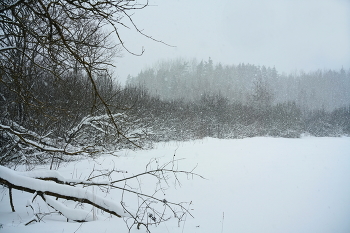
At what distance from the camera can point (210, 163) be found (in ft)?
19.9

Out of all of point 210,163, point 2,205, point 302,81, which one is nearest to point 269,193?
point 210,163

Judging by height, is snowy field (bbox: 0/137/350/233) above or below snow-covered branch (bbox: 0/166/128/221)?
below

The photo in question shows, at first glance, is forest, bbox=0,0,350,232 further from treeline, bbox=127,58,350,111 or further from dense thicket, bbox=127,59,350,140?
treeline, bbox=127,58,350,111

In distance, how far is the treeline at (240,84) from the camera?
160ft

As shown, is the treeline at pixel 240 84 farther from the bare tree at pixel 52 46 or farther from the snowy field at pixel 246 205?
the bare tree at pixel 52 46

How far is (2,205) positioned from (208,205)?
2994 millimetres

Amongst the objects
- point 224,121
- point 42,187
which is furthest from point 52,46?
point 224,121

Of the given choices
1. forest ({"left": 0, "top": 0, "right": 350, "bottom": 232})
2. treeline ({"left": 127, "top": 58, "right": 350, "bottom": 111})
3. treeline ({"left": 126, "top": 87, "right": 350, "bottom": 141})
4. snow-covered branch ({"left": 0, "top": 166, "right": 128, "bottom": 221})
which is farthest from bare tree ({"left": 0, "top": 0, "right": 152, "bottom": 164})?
treeline ({"left": 127, "top": 58, "right": 350, "bottom": 111})

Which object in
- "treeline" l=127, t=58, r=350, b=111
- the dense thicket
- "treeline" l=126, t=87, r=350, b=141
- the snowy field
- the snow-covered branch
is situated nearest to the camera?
the snow-covered branch

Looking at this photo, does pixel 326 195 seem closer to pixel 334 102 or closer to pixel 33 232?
pixel 33 232

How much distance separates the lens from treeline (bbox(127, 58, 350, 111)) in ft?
160

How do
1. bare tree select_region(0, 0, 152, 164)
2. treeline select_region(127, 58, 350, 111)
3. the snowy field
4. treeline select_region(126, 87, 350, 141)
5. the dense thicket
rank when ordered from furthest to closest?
treeline select_region(127, 58, 350, 111), the dense thicket, treeline select_region(126, 87, 350, 141), the snowy field, bare tree select_region(0, 0, 152, 164)

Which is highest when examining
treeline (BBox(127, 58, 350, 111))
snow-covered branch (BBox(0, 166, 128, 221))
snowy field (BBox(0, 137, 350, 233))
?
treeline (BBox(127, 58, 350, 111))

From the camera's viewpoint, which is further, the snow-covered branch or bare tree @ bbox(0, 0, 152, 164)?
the snow-covered branch
